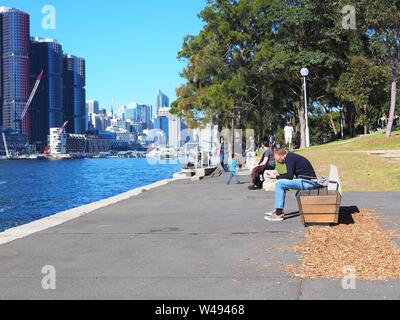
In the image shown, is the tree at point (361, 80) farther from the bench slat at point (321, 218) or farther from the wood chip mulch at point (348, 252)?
the wood chip mulch at point (348, 252)

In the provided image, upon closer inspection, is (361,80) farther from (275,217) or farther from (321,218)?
(321,218)

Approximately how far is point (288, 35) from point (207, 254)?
43713 millimetres

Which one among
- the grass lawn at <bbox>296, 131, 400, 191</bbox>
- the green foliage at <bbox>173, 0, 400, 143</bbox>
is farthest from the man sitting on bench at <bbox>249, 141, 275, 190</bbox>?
the green foliage at <bbox>173, 0, 400, 143</bbox>

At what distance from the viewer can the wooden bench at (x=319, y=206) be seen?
32.5ft

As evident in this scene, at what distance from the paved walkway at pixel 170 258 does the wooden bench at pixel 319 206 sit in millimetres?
319

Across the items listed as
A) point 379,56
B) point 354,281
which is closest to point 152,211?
point 354,281

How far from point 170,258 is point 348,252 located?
249cm

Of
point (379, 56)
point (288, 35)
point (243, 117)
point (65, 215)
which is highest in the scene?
point (288, 35)

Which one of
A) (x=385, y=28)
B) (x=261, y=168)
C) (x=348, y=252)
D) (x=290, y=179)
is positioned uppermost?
(x=385, y=28)

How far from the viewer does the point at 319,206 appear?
32.8 feet

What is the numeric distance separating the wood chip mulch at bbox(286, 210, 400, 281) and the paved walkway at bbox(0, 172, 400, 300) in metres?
0.25

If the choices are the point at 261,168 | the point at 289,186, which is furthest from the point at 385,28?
the point at 289,186
